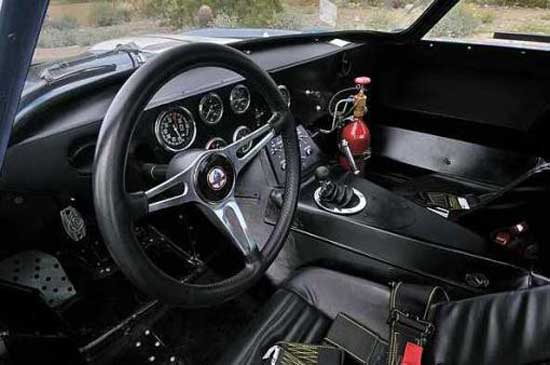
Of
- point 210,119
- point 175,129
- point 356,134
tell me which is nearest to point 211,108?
point 210,119

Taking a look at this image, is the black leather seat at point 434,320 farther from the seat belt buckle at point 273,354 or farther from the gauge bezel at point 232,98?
the gauge bezel at point 232,98

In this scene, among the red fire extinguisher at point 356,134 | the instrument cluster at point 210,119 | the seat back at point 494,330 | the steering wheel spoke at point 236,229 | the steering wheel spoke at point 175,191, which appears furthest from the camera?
the red fire extinguisher at point 356,134

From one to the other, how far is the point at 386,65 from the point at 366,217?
1.23 meters

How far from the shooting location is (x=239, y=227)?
1022 mm

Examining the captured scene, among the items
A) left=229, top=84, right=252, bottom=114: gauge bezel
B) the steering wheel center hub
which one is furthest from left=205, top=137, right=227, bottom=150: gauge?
the steering wheel center hub

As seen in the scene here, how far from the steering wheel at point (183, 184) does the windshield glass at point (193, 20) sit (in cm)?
18

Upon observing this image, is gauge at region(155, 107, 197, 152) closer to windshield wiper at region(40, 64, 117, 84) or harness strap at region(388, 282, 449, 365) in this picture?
windshield wiper at region(40, 64, 117, 84)

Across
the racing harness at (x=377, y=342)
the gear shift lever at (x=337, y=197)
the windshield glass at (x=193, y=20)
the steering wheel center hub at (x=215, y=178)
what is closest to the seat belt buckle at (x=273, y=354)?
the racing harness at (x=377, y=342)

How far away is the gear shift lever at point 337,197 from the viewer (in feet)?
4.53

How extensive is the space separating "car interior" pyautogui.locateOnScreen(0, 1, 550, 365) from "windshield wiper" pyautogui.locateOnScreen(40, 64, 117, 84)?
0.03m

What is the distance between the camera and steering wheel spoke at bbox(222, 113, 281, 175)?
40.1 inches

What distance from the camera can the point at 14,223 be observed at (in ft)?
3.34

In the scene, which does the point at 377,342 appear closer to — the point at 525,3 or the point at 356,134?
the point at 356,134

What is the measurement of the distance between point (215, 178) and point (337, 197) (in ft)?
1.74
